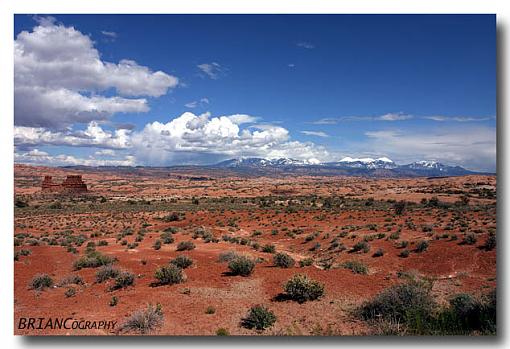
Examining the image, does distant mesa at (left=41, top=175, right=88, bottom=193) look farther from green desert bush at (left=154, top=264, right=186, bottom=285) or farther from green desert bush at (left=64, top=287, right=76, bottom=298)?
green desert bush at (left=154, top=264, right=186, bottom=285)

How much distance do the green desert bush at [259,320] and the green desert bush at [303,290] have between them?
1387mm

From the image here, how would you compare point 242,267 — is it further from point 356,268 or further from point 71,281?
point 71,281

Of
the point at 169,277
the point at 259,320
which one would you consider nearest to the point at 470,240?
the point at 259,320

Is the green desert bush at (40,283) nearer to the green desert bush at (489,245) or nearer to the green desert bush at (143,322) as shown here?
the green desert bush at (143,322)

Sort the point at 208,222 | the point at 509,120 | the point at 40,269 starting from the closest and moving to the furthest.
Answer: the point at 509,120, the point at 40,269, the point at 208,222

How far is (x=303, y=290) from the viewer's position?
8.50 meters

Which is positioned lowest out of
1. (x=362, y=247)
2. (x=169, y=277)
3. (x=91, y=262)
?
(x=362, y=247)

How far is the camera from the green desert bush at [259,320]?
277 inches

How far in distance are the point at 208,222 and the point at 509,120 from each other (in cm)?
2666

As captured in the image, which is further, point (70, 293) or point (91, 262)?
point (91, 262)

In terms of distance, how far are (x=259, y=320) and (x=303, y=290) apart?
1.81 m
